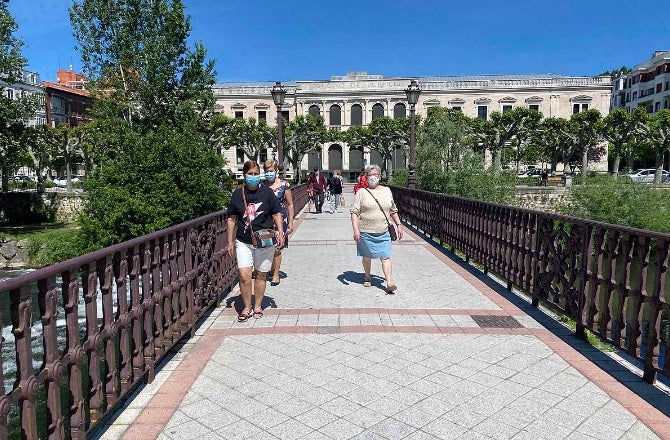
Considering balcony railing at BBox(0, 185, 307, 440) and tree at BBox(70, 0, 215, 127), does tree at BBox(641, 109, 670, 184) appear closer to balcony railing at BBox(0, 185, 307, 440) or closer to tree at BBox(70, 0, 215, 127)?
tree at BBox(70, 0, 215, 127)

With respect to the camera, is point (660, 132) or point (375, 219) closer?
point (375, 219)

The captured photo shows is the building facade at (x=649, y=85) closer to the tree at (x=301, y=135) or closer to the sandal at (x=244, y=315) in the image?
the tree at (x=301, y=135)

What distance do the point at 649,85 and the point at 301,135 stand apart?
185 feet

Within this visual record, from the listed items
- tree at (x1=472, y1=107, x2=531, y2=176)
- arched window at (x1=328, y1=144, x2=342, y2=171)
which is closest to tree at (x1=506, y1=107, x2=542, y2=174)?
tree at (x1=472, y1=107, x2=531, y2=176)

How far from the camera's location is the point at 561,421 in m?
3.32

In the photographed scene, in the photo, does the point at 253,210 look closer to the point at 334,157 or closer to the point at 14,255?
the point at 14,255

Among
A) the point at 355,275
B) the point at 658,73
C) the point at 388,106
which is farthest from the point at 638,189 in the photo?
the point at 658,73

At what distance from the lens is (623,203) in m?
15.8

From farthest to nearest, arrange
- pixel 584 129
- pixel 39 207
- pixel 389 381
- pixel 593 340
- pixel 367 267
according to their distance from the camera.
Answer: pixel 584 129 → pixel 39 207 → pixel 367 267 → pixel 593 340 → pixel 389 381

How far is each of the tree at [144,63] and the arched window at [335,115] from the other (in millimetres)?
47127

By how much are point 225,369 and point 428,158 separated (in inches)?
831

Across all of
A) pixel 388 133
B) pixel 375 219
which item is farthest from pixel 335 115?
pixel 375 219

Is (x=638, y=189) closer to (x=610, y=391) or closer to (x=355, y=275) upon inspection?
(x=355, y=275)

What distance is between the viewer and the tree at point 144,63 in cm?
2289
